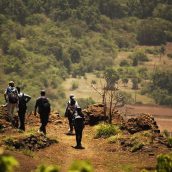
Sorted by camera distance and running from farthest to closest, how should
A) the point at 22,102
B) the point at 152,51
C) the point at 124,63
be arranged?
the point at 152,51 < the point at 124,63 < the point at 22,102

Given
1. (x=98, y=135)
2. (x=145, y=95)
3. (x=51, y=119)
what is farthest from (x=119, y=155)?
(x=145, y=95)

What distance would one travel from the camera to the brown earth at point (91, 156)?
1244 cm

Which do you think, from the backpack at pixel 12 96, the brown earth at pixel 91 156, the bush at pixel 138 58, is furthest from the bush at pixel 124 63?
the backpack at pixel 12 96

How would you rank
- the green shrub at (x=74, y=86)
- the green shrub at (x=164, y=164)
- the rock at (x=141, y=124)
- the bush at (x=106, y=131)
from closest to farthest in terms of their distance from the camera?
1. the green shrub at (x=164, y=164)
2. the rock at (x=141, y=124)
3. the bush at (x=106, y=131)
4. the green shrub at (x=74, y=86)

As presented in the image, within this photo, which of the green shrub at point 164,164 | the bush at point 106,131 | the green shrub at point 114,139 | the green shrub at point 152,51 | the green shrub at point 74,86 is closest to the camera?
the green shrub at point 164,164

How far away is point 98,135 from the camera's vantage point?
1655 cm

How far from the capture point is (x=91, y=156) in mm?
13836

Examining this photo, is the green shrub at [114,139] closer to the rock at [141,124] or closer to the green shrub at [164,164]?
the rock at [141,124]

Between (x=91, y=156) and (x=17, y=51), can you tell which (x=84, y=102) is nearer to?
(x=17, y=51)

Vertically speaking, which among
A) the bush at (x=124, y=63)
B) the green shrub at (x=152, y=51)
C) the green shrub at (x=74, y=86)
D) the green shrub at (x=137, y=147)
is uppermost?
the green shrub at (x=137, y=147)

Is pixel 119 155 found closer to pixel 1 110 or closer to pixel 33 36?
pixel 1 110

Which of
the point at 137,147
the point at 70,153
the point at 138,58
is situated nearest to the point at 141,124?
the point at 137,147

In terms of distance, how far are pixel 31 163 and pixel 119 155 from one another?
10.2 feet

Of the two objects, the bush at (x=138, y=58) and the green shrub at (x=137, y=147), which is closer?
the green shrub at (x=137, y=147)
